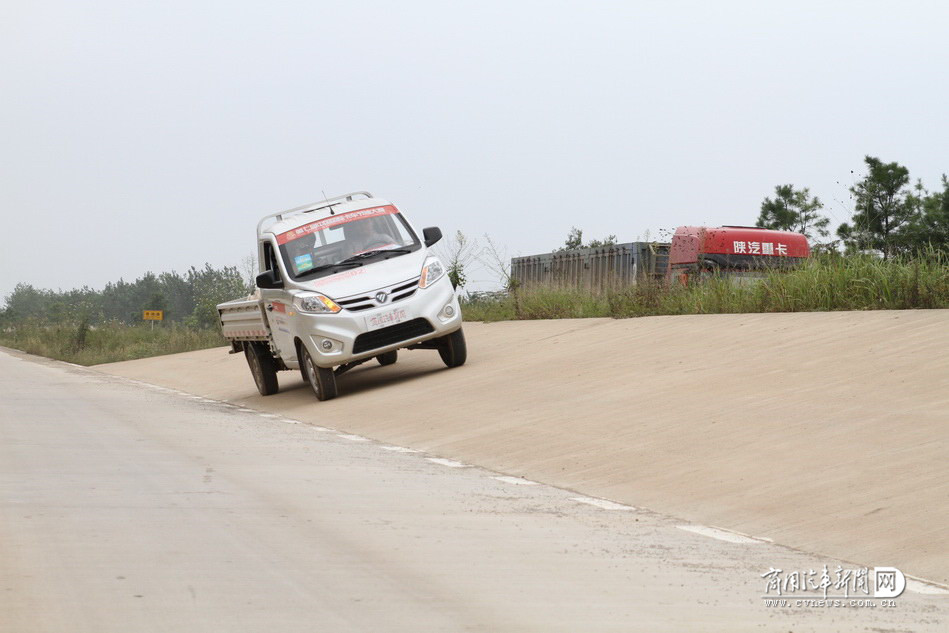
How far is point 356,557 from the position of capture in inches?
249

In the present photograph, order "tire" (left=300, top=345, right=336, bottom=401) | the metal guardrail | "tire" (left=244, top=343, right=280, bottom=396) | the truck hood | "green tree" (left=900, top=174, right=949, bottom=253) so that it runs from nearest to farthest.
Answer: the truck hood → "tire" (left=300, top=345, right=336, bottom=401) → "tire" (left=244, top=343, right=280, bottom=396) → the metal guardrail → "green tree" (left=900, top=174, right=949, bottom=253)

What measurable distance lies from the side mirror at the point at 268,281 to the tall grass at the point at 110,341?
1211 inches

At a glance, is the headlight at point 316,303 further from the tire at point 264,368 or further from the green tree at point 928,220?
the green tree at point 928,220

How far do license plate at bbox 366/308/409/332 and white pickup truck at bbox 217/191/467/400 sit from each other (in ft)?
0.04

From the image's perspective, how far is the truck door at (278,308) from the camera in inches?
713

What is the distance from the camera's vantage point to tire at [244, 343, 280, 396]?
812 inches

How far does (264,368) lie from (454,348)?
340cm

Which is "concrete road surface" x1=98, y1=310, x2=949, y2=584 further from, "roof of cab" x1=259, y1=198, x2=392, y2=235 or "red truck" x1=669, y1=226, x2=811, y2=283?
"red truck" x1=669, y1=226, x2=811, y2=283

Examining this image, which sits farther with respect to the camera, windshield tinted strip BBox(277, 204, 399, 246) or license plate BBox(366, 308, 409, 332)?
windshield tinted strip BBox(277, 204, 399, 246)

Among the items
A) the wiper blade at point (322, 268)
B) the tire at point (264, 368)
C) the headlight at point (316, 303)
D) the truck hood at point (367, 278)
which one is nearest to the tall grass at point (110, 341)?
the tire at point (264, 368)

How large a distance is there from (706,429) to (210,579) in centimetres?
601

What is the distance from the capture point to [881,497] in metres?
7.77

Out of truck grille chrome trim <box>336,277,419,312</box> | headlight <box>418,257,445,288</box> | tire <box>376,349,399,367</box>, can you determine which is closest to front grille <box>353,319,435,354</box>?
truck grille chrome trim <box>336,277,419,312</box>

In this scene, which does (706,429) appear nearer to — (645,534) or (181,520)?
(645,534)
